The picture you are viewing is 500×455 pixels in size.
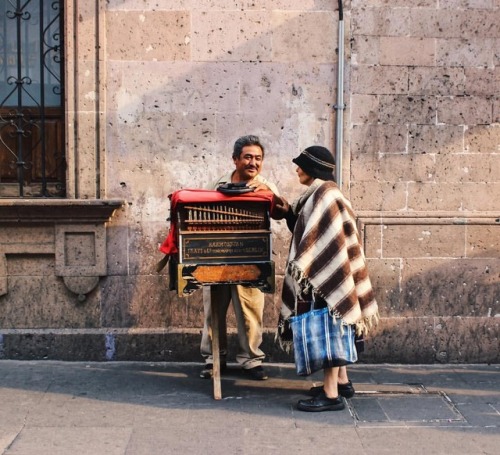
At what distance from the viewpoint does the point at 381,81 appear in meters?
6.74

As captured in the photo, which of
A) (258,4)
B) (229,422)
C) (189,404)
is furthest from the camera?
(258,4)

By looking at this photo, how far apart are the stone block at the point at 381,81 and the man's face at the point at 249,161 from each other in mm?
1250

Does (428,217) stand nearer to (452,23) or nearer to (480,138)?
(480,138)

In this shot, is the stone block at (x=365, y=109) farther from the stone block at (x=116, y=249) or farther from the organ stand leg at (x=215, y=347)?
the stone block at (x=116, y=249)

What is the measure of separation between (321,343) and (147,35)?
2.95m

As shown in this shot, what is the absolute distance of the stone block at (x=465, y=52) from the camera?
6.74 meters

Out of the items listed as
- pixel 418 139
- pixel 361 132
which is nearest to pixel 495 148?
pixel 418 139

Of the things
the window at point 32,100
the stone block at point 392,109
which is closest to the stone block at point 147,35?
the window at point 32,100

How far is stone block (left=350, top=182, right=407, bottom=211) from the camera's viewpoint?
6805 mm

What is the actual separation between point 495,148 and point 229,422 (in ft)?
10.8

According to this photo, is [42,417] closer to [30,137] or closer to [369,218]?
[30,137]

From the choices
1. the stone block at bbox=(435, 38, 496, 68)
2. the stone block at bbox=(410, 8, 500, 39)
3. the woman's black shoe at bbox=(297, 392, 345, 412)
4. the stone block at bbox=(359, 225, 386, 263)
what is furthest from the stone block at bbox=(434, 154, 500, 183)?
the woman's black shoe at bbox=(297, 392, 345, 412)

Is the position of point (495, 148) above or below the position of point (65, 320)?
above

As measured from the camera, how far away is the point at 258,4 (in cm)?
667
